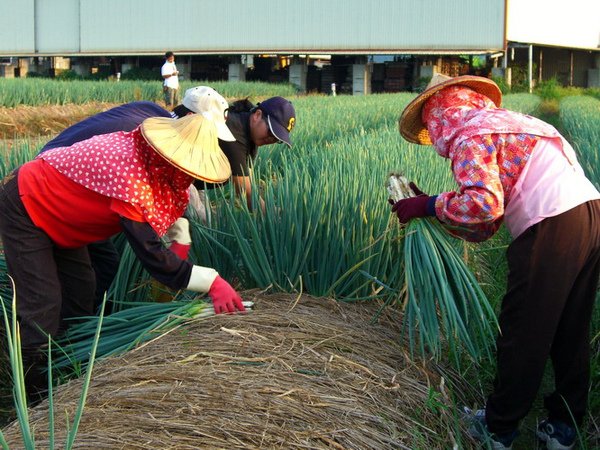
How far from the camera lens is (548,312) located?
2.07 metres

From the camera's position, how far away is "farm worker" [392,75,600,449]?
2.03 metres

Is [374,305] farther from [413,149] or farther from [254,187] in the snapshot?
[413,149]

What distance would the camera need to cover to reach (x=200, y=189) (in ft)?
11.1

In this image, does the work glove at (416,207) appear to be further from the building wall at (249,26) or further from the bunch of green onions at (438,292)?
the building wall at (249,26)

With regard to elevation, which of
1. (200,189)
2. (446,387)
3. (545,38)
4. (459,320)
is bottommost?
(446,387)

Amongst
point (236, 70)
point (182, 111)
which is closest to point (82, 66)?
point (236, 70)

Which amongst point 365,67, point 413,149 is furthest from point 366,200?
point 365,67

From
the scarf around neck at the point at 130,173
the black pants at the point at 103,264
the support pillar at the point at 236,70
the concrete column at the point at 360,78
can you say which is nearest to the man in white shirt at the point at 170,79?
the concrete column at the point at 360,78

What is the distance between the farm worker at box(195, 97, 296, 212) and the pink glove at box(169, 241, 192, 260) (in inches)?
25.0

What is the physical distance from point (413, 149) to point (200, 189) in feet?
5.89

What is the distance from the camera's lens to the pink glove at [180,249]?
8.66 ft

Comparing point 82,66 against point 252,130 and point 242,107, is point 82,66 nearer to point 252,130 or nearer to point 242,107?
point 242,107

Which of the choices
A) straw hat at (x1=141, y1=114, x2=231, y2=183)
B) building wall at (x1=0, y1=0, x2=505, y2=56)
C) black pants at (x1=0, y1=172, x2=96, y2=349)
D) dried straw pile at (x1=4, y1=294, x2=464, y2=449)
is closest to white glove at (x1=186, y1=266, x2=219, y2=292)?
dried straw pile at (x1=4, y1=294, x2=464, y2=449)

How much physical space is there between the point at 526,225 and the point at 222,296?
36.3 inches
